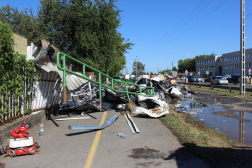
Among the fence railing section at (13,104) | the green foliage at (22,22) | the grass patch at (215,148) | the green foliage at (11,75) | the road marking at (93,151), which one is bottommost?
the road marking at (93,151)

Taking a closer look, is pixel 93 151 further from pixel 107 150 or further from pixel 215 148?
pixel 215 148

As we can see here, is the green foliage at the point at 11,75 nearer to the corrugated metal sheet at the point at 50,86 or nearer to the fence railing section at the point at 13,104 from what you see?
the fence railing section at the point at 13,104

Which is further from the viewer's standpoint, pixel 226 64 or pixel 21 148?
pixel 226 64

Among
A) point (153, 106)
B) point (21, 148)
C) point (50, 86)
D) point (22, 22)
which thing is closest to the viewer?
point (21, 148)

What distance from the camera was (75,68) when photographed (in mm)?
17297

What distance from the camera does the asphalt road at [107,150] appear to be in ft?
→ 13.1

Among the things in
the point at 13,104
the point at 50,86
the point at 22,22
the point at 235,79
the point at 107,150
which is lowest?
the point at 107,150

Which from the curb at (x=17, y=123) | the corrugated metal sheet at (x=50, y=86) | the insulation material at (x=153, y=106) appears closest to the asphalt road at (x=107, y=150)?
the curb at (x=17, y=123)

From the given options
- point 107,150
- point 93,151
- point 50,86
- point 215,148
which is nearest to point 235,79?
point 50,86

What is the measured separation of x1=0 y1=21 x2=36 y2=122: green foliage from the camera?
16.4 feet

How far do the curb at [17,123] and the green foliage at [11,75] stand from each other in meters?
0.22

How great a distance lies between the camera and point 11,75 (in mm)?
5449

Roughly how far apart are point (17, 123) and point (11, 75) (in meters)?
1.32

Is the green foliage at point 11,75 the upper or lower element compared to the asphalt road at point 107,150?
upper
